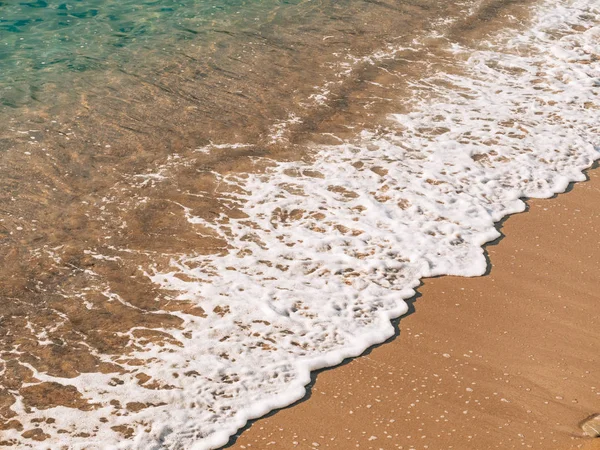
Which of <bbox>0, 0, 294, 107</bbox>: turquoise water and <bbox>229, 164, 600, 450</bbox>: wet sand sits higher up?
<bbox>0, 0, 294, 107</bbox>: turquoise water

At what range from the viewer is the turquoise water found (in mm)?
9273

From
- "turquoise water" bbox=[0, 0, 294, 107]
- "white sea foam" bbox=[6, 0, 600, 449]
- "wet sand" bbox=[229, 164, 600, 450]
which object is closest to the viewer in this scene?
"wet sand" bbox=[229, 164, 600, 450]

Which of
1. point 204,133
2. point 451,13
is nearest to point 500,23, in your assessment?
point 451,13

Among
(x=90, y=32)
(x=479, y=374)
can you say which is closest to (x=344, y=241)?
(x=479, y=374)

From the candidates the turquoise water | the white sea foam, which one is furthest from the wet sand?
the turquoise water

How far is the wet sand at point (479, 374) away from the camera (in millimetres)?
4332

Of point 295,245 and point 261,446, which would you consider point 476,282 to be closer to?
point 295,245

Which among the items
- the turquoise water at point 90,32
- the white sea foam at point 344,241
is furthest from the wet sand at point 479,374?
the turquoise water at point 90,32

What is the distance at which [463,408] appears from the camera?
452 cm

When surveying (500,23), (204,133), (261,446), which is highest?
(500,23)

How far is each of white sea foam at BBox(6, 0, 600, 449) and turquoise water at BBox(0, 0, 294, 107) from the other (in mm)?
3383

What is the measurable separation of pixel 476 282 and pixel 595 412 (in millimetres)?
1491

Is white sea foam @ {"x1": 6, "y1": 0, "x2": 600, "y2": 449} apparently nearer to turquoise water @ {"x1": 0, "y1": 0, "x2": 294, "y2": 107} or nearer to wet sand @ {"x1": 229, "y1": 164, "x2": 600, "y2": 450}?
wet sand @ {"x1": 229, "y1": 164, "x2": 600, "y2": 450}

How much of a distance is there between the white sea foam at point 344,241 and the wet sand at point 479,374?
0.18m
